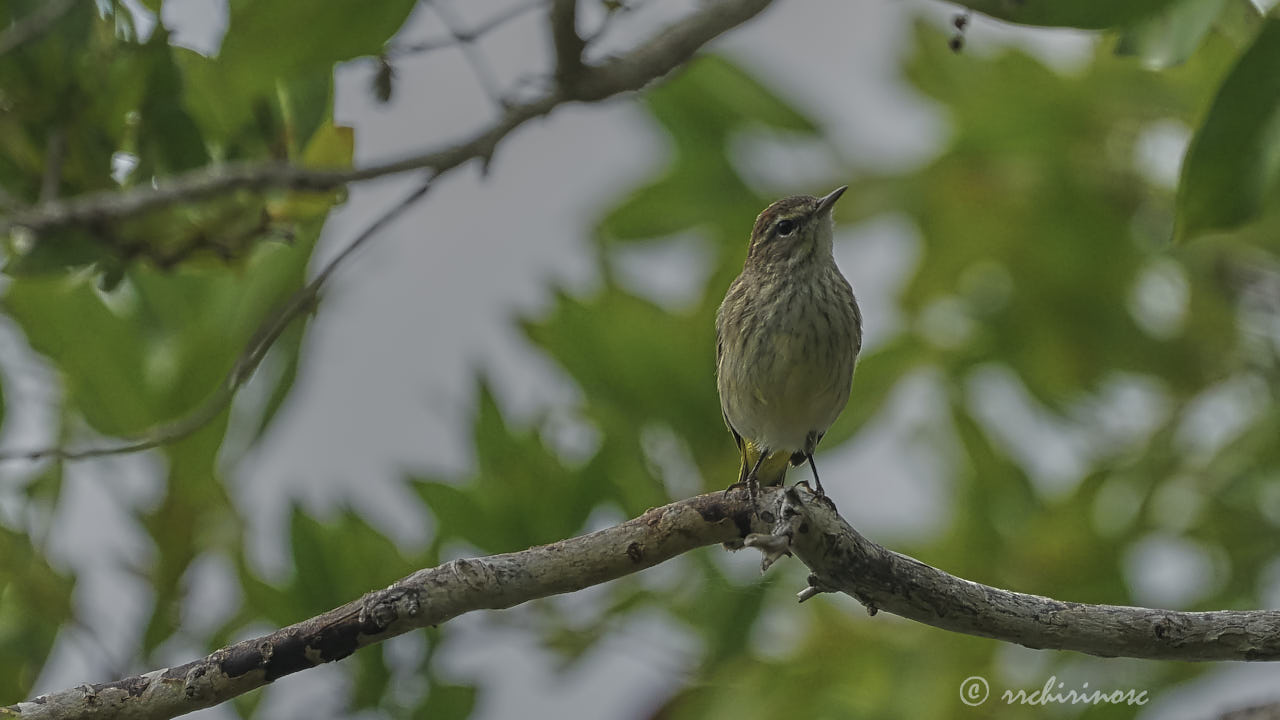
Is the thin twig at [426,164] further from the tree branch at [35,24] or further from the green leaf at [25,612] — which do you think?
the green leaf at [25,612]

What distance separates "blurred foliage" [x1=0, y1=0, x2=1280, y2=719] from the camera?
3816 millimetres

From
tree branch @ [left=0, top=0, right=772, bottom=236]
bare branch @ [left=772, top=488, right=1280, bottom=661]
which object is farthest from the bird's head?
bare branch @ [left=772, top=488, right=1280, bottom=661]

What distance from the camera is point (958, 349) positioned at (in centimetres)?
527

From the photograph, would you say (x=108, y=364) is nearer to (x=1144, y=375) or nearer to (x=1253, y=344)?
(x=1144, y=375)

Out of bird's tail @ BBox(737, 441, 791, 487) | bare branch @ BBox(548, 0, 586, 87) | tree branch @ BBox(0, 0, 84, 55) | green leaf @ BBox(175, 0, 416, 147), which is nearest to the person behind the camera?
green leaf @ BBox(175, 0, 416, 147)

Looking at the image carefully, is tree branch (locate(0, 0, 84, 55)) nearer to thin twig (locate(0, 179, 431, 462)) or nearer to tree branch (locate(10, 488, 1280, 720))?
thin twig (locate(0, 179, 431, 462))

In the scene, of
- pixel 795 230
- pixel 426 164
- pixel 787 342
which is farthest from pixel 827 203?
pixel 426 164

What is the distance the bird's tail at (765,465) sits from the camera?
471 cm

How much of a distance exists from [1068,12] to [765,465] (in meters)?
2.41

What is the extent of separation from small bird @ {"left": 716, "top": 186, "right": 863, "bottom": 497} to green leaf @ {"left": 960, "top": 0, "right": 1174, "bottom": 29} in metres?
1.81

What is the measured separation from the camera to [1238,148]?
2770 millimetres

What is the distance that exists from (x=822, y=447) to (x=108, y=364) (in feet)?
7.82

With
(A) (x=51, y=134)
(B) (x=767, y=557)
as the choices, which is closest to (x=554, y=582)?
(B) (x=767, y=557)

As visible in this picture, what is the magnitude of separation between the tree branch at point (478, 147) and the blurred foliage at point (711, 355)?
7.9 inches
